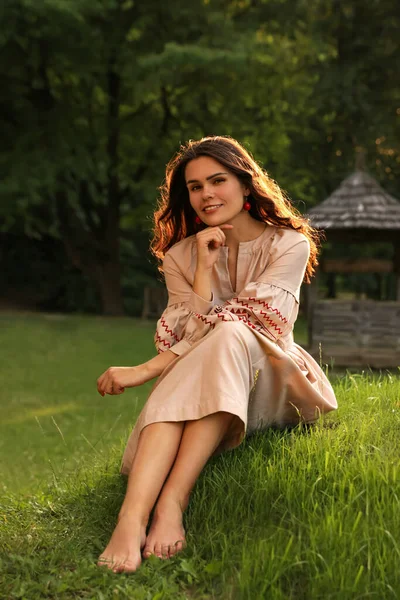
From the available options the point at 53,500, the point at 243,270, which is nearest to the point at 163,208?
the point at 243,270

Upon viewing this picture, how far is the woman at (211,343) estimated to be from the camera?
10.6 ft

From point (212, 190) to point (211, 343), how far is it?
0.84m

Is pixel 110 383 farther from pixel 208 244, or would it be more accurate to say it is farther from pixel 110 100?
pixel 110 100

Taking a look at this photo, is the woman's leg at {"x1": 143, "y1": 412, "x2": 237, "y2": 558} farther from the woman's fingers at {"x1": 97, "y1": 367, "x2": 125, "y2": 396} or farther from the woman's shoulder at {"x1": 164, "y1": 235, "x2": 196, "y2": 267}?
the woman's shoulder at {"x1": 164, "y1": 235, "x2": 196, "y2": 267}

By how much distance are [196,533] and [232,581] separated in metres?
0.43

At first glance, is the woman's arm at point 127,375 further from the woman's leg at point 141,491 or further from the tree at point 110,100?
the tree at point 110,100

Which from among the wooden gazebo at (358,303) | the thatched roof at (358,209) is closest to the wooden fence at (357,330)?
the wooden gazebo at (358,303)

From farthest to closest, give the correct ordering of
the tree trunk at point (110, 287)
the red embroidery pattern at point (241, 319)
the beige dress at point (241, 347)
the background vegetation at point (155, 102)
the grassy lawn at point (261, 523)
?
the tree trunk at point (110, 287) < the background vegetation at point (155, 102) < the red embroidery pattern at point (241, 319) < the beige dress at point (241, 347) < the grassy lawn at point (261, 523)

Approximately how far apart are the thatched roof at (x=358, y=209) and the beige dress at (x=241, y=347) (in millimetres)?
10161

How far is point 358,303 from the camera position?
13672 millimetres

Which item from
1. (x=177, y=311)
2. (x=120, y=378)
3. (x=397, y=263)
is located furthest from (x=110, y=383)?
(x=397, y=263)

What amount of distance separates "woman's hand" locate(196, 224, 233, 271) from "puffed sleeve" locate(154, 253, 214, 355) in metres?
0.15

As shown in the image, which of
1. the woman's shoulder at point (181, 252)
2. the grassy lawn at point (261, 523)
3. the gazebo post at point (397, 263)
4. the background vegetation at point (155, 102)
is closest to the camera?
the grassy lawn at point (261, 523)

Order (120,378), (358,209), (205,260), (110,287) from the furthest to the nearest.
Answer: (110,287) → (358,209) → (205,260) → (120,378)
